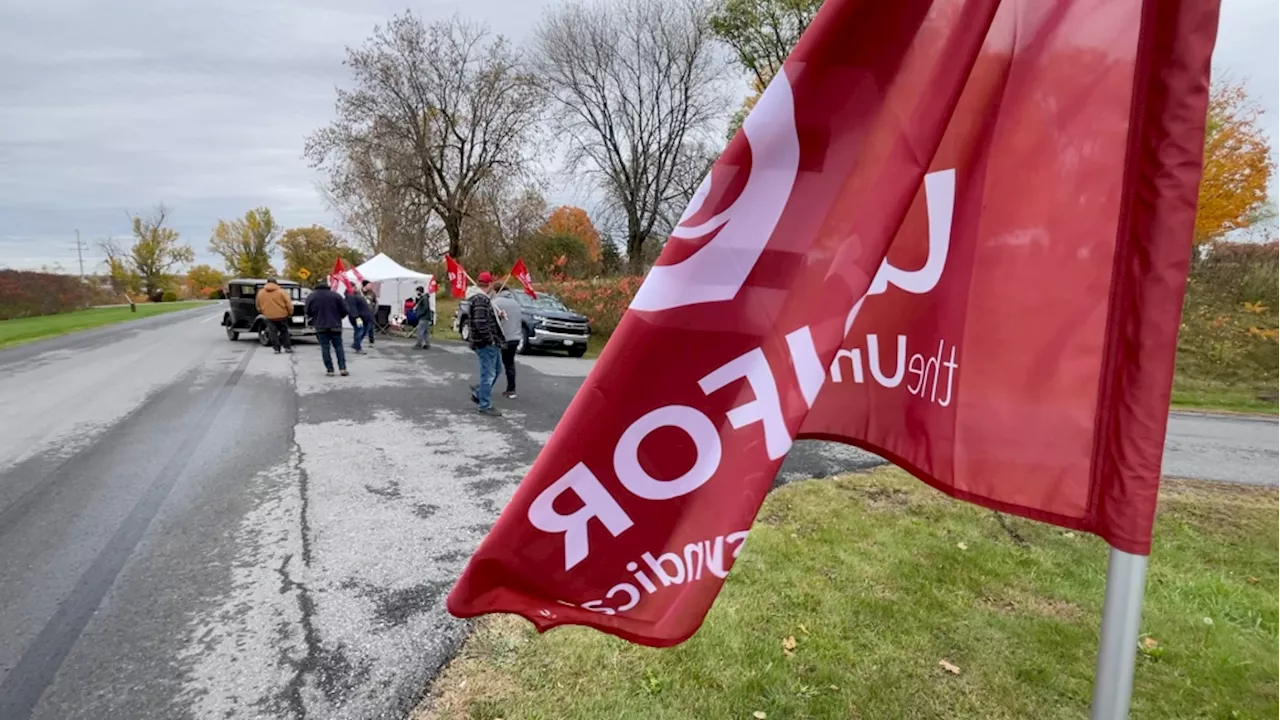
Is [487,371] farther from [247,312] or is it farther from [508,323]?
[247,312]

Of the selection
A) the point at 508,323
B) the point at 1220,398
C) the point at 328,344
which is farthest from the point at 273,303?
the point at 1220,398

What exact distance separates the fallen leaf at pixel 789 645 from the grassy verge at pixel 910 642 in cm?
1

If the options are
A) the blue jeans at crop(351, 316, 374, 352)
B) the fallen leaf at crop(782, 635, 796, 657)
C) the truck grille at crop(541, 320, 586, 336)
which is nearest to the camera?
the fallen leaf at crop(782, 635, 796, 657)

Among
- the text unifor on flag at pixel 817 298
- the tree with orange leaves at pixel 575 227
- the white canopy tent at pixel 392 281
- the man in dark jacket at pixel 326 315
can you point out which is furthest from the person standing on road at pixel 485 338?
the tree with orange leaves at pixel 575 227

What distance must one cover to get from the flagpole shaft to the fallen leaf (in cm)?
228

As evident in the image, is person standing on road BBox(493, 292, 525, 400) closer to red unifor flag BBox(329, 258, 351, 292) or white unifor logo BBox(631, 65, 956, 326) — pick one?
white unifor logo BBox(631, 65, 956, 326)

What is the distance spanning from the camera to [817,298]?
4.55 feet

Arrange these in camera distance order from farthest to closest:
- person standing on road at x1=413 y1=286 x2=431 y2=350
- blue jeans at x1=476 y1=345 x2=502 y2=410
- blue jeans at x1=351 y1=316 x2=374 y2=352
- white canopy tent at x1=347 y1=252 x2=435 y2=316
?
white canopy tent at x1=347 y1=252 x2=435 y2=316
person standing on road at x1=413 y1=286 x2=431 y2=350
blue jeans at x1=351 y1=316 x2=374 y2=352
blue jeans at x1=476 y1=345 x2=502 y2=410

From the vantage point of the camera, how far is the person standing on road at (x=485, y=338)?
30.8 ft

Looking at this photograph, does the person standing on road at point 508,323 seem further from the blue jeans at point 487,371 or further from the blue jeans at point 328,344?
the blue jeans at point 328,344

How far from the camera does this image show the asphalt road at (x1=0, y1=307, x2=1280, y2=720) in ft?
10.7

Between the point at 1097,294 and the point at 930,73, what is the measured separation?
2.39ft

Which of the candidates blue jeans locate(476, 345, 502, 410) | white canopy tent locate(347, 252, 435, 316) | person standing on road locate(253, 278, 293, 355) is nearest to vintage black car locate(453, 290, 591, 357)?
person standing on road locate(253, 278, 293, 355)

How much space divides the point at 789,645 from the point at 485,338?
22.4 ft
